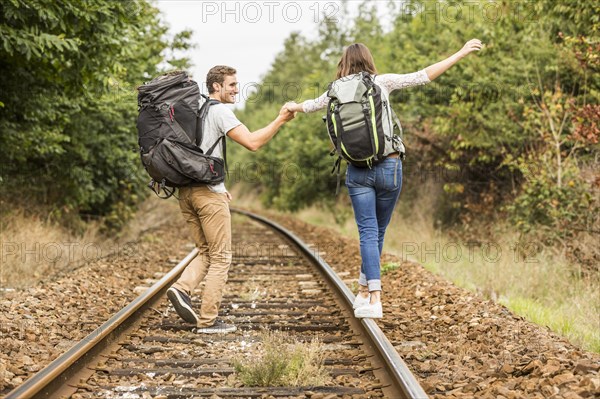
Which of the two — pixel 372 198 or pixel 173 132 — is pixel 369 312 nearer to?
pixel 372 198

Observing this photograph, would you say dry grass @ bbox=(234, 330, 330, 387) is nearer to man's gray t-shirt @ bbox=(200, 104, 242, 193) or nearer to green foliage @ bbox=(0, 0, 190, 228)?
man's gray t-shirt @ bbox=(200, 104, 242, 193)

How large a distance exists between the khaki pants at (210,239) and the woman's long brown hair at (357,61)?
4.83 feet

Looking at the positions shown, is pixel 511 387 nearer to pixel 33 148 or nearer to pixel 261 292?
pixel 261 292

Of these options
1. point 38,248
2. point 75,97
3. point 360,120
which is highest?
point 75,97

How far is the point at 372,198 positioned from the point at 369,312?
3.06 ft

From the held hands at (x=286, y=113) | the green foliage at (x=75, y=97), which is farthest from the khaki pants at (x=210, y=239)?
the green foliage at (x=75, y=97)

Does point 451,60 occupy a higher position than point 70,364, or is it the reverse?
point 451,60

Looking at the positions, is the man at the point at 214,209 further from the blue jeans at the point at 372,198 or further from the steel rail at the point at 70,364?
the blue jeans at the point at 372,198

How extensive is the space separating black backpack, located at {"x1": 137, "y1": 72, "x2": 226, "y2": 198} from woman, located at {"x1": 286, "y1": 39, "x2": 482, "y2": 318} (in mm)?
782

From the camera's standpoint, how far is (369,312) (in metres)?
5.39

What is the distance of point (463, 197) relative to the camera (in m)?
14.3

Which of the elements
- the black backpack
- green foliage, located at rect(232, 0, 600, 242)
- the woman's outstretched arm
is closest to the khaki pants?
the black backpack

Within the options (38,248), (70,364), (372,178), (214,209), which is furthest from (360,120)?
(38,248)

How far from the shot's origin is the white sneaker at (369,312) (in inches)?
212
